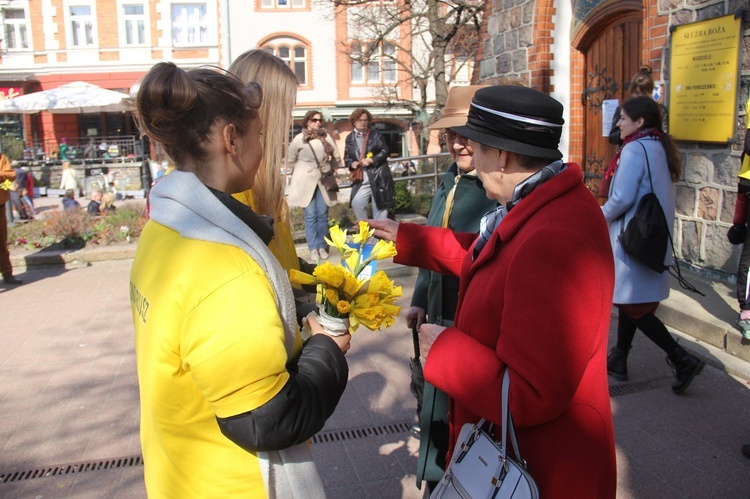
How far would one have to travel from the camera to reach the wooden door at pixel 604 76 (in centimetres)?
720

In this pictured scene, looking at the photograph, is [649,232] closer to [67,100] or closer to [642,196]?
[642,196]

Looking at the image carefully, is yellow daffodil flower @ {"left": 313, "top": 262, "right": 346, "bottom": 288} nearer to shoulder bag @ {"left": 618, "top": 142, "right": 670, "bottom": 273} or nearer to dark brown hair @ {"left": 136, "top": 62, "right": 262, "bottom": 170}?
dark brown hair @ {"left": 136, "top": 62, "right": 262, "bottom": 170}

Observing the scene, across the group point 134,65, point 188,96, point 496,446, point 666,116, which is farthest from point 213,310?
point 134,65

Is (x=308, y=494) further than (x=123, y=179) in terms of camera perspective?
No

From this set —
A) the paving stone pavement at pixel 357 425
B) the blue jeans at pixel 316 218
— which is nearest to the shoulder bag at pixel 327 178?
the blue jeans at pixel 316 218

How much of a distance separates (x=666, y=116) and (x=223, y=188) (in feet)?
19.0

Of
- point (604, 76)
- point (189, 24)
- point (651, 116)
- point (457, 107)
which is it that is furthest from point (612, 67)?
point (189, 24)

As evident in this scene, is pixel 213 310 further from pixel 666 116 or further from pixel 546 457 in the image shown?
pixel 666 116

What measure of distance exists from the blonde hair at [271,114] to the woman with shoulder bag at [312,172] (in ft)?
20.1

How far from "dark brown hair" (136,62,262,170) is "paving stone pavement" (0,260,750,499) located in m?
2.46

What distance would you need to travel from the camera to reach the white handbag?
170cm

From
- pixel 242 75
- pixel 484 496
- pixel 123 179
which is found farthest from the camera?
pixel 123 179

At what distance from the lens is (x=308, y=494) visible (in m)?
1.63

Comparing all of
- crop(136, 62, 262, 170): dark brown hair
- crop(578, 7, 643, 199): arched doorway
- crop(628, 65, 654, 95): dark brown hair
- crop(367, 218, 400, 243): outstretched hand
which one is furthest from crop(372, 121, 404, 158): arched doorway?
crop(136, 62, 262, 170): dark brown hair
